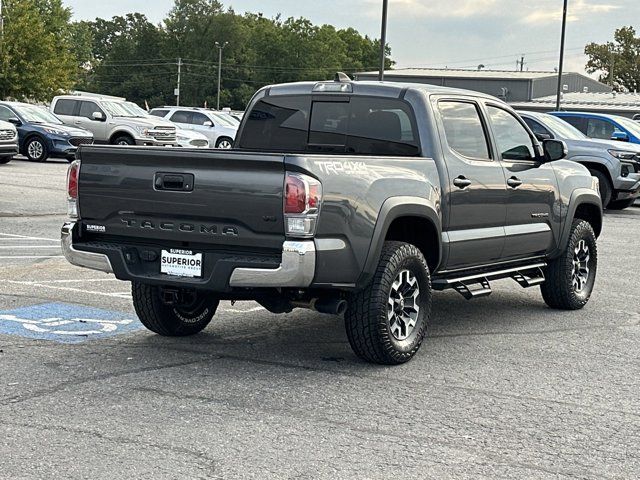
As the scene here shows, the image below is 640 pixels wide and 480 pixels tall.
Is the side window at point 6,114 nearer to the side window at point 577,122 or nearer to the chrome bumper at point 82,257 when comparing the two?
the side window at point 577,122

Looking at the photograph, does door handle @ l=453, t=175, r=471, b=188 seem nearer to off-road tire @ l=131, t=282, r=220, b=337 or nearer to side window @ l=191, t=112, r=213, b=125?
off-road tire @ l=131, t=282, r=220, b=337

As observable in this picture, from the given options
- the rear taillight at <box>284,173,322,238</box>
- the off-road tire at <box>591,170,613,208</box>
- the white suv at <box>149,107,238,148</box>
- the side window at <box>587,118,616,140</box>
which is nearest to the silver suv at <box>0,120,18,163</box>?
the white suv at <box>149,107,238,148</box>

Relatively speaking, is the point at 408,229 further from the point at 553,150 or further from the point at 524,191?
the point at 553,150

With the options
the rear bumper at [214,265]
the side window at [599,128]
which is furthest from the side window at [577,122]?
the rear bumper at [214,265]

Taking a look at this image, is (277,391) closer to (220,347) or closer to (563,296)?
(220,347)

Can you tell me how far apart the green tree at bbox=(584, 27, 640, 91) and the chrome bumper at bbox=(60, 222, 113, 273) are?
115m

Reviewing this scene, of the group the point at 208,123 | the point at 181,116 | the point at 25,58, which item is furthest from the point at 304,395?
the point at 25,58

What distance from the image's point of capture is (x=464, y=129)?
795 cm

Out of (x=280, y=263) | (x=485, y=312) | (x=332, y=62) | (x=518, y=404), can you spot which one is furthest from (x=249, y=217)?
(x=332, y=62)

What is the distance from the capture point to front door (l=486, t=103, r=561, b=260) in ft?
27.3

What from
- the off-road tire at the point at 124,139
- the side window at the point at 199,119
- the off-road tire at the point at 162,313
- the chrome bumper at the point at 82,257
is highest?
the side window at the point at 199,119

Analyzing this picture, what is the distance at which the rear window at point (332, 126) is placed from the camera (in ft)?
24.9

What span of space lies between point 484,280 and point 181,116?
2968cm

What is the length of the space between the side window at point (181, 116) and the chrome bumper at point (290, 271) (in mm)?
31006
